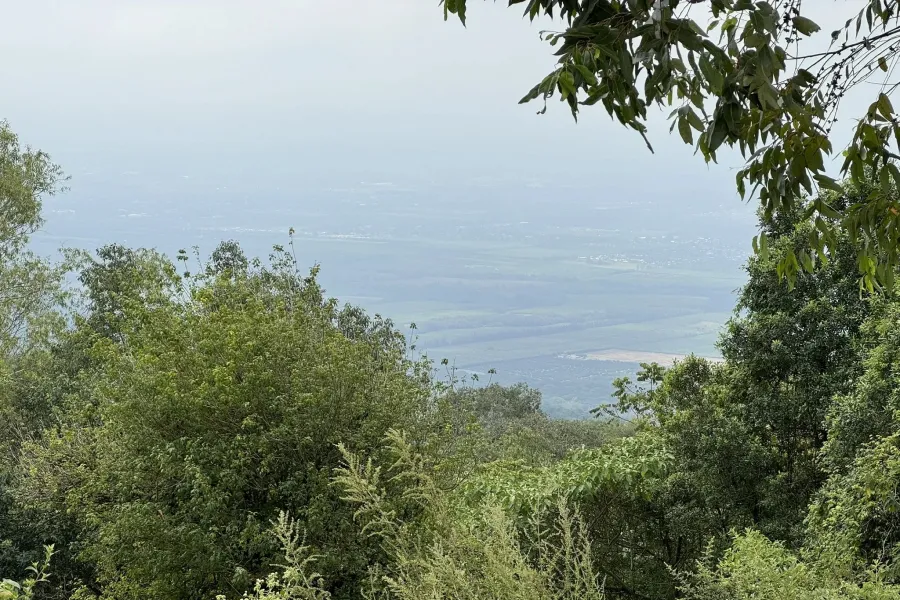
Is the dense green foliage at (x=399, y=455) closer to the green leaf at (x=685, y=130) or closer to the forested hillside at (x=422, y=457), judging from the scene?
the forested hillside at (x=422, y=457)

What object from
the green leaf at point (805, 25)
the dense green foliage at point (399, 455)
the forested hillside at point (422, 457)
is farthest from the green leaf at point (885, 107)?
the dense green foliage at point (399, 455)

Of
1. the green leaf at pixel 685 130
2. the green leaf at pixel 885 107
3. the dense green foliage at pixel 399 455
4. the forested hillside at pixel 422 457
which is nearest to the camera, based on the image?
the green leaf at pixel 685 130

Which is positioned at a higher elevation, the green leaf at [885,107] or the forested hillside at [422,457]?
the green leaf at [885,107]

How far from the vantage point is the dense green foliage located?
6.43 metres

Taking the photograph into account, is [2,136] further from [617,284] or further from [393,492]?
[617,284]

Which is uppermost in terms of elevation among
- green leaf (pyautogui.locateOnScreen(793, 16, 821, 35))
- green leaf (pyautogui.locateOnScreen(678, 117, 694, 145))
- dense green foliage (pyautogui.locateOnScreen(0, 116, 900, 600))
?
green leaf (pyautogui.locateOnScreen(793, 16, 821, 35))

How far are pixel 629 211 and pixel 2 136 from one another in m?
193

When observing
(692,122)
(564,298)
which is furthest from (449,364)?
(564,298)

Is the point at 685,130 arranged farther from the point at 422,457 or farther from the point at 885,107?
the point at 422,457

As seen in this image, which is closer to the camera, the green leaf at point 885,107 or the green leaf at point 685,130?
the green leaf at point 685,130

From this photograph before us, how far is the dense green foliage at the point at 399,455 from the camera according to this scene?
6.43m

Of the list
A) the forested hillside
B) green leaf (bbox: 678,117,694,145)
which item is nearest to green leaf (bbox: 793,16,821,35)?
green leaf (bbox: 678,117,694,145)

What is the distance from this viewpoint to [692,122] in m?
1.66

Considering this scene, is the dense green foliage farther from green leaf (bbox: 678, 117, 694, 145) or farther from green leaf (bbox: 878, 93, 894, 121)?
green leaf (bbox: 678, 117, 694, 145)
